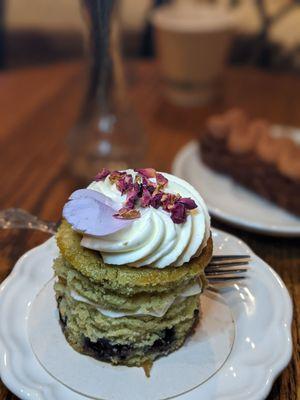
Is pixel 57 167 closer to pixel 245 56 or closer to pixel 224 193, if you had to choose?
pixel 224 193

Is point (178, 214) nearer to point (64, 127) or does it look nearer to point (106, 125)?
point (106, 125)

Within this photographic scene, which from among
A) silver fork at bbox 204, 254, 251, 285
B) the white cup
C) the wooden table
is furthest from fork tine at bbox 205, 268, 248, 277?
the white cup

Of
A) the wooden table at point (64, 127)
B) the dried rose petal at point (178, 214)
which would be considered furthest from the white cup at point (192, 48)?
the dried rose petal at point (178, 214)

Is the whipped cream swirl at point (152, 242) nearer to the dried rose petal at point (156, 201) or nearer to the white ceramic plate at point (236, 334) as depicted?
the dried rose petal at point (156, 201)

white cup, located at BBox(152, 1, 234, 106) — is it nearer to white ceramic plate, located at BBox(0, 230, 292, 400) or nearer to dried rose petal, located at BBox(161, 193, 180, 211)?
white ceramic plate, located at BBox(0, 230, 292, 400)

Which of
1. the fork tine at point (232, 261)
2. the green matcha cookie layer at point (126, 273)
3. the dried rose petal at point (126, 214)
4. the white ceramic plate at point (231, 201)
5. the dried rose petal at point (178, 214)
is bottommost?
the white ceramic plate at point (231, 201)

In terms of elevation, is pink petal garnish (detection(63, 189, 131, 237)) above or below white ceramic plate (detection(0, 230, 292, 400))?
above
